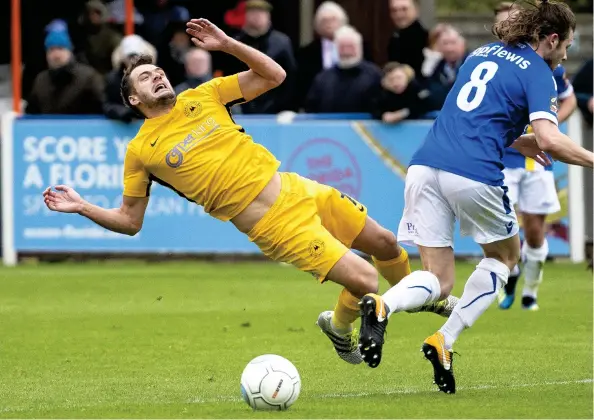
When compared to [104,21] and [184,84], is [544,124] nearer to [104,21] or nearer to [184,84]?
[184,84]

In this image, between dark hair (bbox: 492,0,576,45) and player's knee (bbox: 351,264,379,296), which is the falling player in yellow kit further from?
dark hair (bbox: 492,0,576,45)

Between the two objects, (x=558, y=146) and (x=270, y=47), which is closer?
(x=558, y=146)

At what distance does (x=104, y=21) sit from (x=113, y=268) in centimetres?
474

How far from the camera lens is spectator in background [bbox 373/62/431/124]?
52.5ft

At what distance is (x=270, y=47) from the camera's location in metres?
16.7

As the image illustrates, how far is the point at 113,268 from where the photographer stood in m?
16.8

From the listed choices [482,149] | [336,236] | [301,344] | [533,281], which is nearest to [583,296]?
[533,281]

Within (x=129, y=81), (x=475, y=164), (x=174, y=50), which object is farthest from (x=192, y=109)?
(x=174, y=50)

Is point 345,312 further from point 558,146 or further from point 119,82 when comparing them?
point 119,82

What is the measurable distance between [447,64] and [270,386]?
9.48 meters

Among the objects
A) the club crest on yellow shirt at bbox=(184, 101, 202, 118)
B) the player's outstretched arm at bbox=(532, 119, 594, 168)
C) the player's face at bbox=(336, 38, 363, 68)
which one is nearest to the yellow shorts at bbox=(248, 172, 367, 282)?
the club crest on yellow shirt at bbox=(184, 101, 202, 118)

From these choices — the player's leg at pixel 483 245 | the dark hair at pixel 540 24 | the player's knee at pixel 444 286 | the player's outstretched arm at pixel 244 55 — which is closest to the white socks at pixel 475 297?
the player's leg at pixel 483 245

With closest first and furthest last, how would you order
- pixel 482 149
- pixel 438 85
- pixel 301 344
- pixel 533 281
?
pixel 482 149, pixel 301 344, pixel 533 281, pixel 438 85

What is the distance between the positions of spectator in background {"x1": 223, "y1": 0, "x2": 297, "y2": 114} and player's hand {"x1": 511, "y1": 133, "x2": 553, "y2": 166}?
27.9 ft
